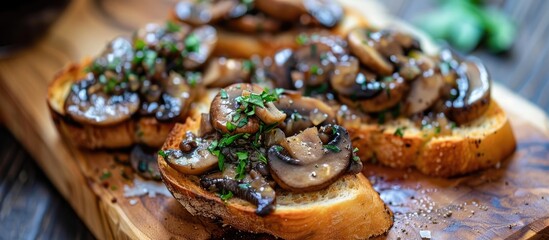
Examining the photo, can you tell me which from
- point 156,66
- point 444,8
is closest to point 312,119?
point 156,66

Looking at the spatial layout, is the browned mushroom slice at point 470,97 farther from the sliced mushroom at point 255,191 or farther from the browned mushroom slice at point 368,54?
the sliced mushroom at point 255,191

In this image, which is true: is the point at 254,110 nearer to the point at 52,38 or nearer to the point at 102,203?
the point at 102,203

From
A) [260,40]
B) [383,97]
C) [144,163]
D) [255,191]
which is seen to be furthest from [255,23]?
[255,191]

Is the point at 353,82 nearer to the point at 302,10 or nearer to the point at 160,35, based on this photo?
the point at 302,10

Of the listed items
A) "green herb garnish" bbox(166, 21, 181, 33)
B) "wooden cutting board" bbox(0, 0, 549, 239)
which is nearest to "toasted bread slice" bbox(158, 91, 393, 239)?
"wooden cutting board" bbox(0, 0, 549, 239)

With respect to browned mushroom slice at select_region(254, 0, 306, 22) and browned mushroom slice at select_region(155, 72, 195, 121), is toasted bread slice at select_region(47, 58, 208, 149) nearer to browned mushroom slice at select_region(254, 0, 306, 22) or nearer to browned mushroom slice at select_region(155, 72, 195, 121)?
browned mushroom slice at select_region(155, 72, 195, 121)

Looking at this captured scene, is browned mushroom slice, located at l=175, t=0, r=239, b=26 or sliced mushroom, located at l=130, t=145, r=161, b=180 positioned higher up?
browned mushroom slice, located at l=175, t=0, r=239, b=26
